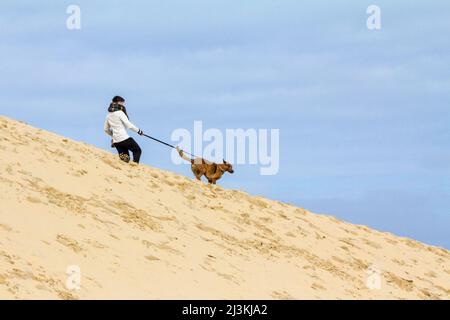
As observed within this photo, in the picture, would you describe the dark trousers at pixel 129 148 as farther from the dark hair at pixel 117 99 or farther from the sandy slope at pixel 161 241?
the dark hair at pixel 117 99

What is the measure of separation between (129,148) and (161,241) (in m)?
4.92

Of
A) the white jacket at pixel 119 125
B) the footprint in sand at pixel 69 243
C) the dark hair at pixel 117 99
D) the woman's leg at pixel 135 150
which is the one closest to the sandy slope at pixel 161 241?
the footprint in sand at pixel 69 243

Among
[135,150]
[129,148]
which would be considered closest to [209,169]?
[135,150]

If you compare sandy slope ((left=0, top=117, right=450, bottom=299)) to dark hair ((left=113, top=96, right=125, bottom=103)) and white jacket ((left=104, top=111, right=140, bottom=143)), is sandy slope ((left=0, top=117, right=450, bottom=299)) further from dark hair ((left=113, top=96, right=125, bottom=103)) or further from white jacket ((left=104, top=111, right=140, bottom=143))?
dark hair ((left=113, top=96, right=125, bottom=103))

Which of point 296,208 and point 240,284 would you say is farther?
point 296,208

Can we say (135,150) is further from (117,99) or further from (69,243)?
(69,243)

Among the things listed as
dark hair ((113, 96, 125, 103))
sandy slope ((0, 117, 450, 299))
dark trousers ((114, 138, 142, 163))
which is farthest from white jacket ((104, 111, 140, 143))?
sandy slope ((0, 117, 450, 299))

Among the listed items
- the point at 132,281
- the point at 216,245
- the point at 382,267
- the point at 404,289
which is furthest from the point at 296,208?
the point at 132,281

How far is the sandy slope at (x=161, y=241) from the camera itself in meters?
13.0

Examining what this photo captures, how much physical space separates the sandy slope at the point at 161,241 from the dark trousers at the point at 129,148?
31cm

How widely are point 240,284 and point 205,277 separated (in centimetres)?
66

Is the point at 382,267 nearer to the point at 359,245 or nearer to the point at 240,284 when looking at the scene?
the point at 359,245

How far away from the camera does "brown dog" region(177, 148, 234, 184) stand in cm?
2098

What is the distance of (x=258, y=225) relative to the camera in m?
18.9
